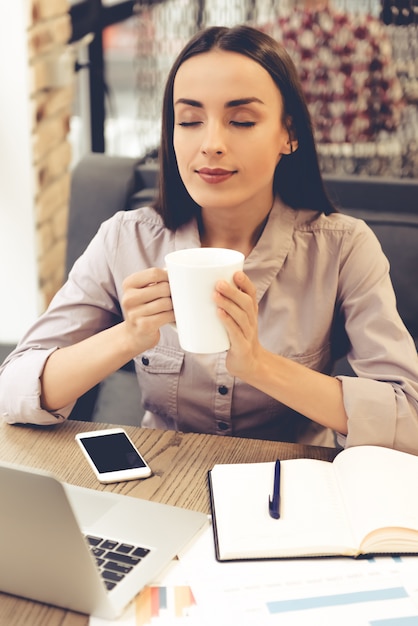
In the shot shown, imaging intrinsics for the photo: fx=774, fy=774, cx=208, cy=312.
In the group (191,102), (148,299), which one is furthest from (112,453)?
(191,102)

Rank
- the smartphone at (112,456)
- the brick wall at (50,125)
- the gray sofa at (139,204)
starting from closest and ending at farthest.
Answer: the smartphone at (112,456), the gray sofa at (139,204), the brick wall at (50,125)

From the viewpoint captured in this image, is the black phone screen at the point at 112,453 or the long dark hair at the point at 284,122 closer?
the black phone screen at the point at 112,453

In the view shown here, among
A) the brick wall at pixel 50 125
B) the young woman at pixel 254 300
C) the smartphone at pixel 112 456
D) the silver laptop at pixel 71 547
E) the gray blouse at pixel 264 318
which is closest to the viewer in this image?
the silver laptop at pixel 71 547

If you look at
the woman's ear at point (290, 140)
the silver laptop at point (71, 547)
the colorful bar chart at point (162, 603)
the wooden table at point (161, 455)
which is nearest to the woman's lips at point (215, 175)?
the woman's ear at point (290, 140)

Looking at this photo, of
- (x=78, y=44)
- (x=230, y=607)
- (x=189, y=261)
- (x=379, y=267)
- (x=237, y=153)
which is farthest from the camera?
(x=78, y=44)

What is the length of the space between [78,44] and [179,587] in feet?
7.35

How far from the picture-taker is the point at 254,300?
100cm

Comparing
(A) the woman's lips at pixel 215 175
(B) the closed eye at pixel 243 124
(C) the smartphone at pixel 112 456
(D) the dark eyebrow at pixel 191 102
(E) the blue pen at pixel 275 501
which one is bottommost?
(C) the smartphone at pixel 112 456

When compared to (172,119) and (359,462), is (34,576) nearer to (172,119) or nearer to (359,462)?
(359,462)

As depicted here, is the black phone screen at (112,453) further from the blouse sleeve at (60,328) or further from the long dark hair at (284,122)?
the long dark hair at (284,122)

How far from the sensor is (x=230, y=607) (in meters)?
0.76

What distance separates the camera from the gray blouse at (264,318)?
49.3 inches

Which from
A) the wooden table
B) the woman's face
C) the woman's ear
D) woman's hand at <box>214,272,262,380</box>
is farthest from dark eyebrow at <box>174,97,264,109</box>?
the wooden table

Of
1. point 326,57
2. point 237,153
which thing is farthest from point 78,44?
point 237,153
